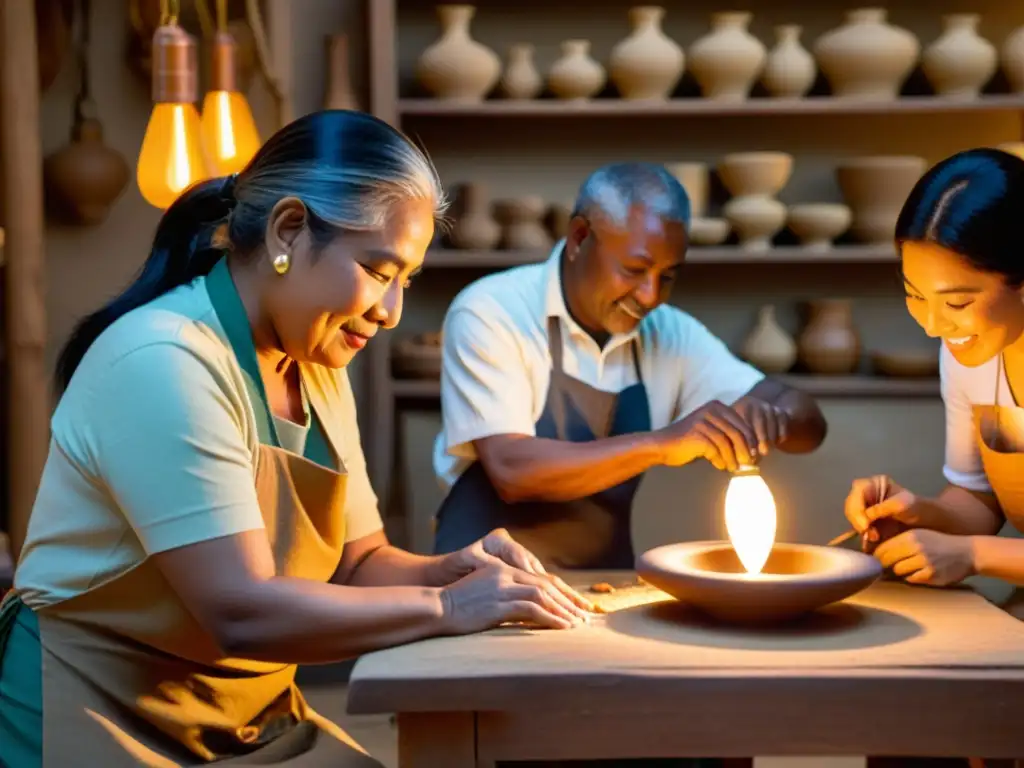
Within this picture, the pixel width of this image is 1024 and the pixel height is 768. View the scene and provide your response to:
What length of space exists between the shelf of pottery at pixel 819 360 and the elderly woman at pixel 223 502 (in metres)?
2.37

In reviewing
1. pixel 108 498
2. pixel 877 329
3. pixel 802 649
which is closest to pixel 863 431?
pixel 877 329

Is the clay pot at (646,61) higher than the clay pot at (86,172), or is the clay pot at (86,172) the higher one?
the clay pot at (646,61)

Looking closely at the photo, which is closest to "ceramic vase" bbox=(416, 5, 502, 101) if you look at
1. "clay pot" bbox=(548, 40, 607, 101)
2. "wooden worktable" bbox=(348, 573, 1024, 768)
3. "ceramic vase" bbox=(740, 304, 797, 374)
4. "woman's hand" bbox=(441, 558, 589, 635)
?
"clay pot" bbox=(548, 40, 607, 101)

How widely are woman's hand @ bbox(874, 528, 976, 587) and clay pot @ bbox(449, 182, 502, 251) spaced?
97.9 inches

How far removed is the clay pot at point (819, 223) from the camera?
14.2 ft

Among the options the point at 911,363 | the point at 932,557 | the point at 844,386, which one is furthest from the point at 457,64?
the point at 932,557

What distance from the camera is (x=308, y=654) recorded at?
168 centimetres

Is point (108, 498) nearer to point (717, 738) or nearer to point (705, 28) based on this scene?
point (717, 738)

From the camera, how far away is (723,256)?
432 cm

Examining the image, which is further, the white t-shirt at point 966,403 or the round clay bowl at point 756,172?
the round clay bowl at point 756,172

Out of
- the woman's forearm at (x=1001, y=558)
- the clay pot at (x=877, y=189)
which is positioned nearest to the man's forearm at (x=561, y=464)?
the woman's forearm at (x=1001, y=558)

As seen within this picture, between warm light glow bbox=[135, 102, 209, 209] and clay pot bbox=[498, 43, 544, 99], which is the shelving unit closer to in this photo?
clay pot bbox=[498, 43, 544, 99]

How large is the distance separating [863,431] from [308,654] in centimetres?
306

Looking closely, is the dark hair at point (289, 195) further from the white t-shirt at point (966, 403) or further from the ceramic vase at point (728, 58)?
the ceramic vase at point (728, 58)
